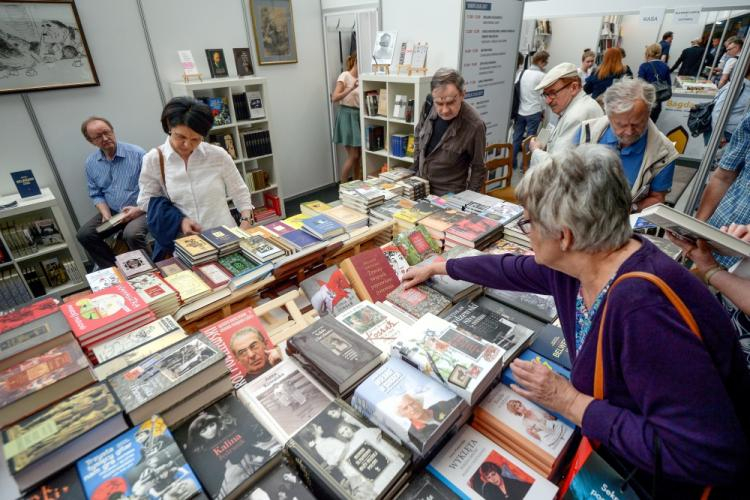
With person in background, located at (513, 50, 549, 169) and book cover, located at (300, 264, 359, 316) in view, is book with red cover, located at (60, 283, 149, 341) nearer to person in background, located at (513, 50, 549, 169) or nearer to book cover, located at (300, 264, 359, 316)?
book cover, located at (300, 264, 359, 316)

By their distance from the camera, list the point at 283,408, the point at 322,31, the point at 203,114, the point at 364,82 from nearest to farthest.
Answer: the point at 283,408 < the point at 203,114 < the point at 364,82 < the point at 322,31

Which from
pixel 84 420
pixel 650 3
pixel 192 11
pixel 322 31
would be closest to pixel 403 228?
pixel 84 420

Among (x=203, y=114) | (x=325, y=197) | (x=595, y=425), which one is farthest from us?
(x=325, y=197)

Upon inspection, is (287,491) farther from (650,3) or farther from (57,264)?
(650,3)

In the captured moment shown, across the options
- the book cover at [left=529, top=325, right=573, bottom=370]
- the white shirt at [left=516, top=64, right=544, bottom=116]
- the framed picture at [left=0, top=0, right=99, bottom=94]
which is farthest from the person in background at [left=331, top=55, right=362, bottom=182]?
the book cover at [left=529, top=325, right=573, bottom=370]

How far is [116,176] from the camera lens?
12.7 feet

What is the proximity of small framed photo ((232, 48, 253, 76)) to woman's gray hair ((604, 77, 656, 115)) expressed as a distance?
4263 millimetres

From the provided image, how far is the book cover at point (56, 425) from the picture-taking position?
90 centimetres

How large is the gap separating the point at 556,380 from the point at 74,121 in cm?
500

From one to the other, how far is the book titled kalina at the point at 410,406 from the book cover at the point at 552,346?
44 cm

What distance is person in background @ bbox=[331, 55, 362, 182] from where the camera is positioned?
5.66 meters

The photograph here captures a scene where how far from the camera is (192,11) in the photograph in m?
4.52

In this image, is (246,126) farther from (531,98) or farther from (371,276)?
(531,98)

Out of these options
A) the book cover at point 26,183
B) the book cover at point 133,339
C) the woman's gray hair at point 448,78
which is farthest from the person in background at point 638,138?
the book cover at point 26,183
